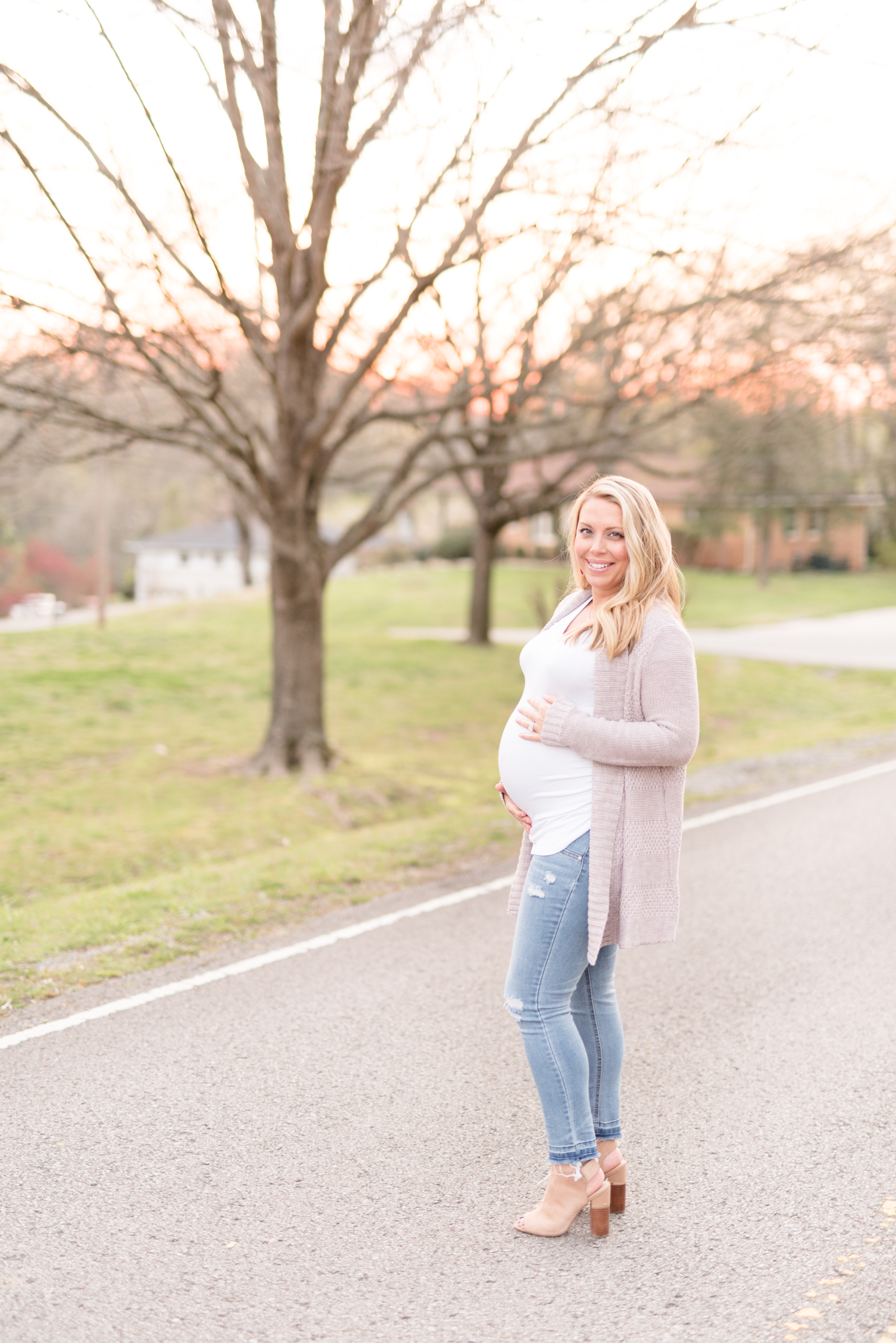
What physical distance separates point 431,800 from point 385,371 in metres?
5.78

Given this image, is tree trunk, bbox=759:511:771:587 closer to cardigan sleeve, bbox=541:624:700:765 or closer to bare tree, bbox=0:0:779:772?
bare tree, bbox=0:0:779:772

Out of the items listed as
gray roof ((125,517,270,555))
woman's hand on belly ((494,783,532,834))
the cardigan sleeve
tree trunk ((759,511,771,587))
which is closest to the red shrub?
gray roof ((125,517,270,555))

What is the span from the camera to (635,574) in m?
2.97

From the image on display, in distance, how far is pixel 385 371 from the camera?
45.4 ft

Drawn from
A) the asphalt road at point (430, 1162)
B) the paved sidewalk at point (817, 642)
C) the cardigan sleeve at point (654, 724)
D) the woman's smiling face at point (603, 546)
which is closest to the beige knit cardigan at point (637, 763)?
the cardigan sleeve at point (654, 724)

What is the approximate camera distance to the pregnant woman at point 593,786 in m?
2.95

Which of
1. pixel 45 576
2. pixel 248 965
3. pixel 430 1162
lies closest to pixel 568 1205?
pixel 430 1162

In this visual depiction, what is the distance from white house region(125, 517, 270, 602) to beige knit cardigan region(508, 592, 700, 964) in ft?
225

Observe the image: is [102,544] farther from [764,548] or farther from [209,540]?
[209,540]

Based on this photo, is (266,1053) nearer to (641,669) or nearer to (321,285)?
(641,669)

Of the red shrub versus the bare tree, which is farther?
the red shrub

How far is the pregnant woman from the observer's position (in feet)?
9.68

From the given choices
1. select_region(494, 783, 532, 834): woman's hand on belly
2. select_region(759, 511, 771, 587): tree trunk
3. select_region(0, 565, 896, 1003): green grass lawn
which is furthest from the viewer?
select_region(759, 511, 771, 587): tree trunk

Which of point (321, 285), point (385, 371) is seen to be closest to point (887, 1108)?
point (321, 285)
